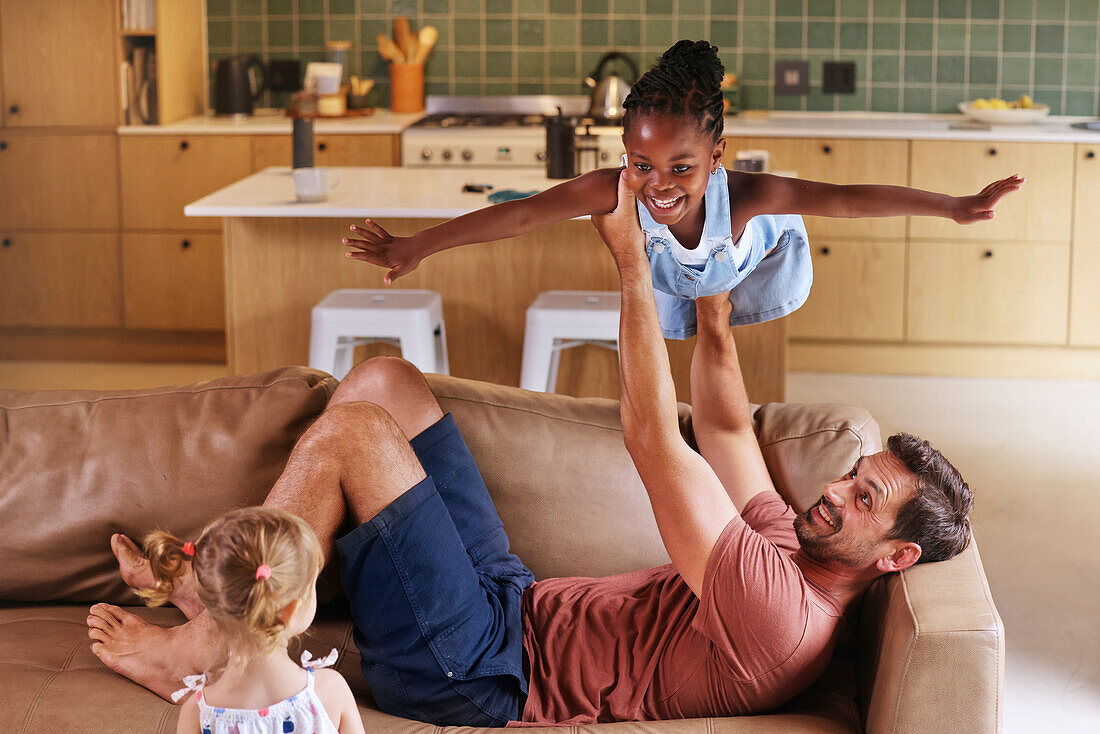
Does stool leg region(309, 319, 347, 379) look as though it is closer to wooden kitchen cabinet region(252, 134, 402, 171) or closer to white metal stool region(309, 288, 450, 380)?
white metal stool region(309, 288, 450, 380)

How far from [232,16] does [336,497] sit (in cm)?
410

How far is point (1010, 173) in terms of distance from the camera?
4.34 metres

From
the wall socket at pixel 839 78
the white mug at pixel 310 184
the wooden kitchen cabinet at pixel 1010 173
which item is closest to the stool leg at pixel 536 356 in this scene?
the white mug at pixel 310 184

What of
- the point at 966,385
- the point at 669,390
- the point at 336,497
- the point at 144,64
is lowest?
the point at 966,385

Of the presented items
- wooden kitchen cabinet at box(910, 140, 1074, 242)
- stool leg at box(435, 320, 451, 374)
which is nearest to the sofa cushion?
stool leg at box(435, 320, 451, 374)

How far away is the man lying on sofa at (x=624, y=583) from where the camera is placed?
4.93ft

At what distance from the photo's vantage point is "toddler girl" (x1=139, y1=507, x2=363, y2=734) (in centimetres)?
123

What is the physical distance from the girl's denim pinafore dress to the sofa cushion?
0.71m

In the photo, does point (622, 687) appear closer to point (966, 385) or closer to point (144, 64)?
point (966, 385)

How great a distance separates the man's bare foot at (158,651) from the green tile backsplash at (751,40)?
3.89 m

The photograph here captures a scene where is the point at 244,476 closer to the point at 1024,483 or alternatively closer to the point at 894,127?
the point at 1024,483

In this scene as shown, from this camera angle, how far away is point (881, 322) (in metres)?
4.59

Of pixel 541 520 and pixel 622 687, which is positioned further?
pixel 541 520

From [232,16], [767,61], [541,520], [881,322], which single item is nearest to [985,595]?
[541,520]
